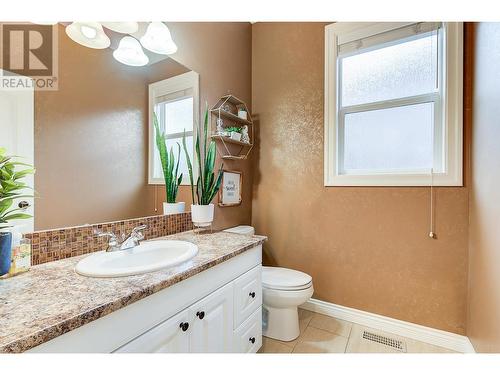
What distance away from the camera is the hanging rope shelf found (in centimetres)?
188

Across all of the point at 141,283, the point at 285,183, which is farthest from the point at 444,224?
the point at 141,283

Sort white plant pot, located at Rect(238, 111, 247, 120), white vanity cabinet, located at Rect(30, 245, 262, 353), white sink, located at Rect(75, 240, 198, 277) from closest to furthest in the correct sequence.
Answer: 1. white vanity cabinet, located at Rect(30, 245, 262, 353)
2. white sink, located at Rect(75, 240, 198, 277)
3. white plant pot, located at Rect(238, 111, 247, 120)

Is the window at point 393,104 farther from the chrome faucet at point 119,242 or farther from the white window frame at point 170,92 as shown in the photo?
the chrome faucet at point 119,242

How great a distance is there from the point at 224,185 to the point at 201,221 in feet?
1.70

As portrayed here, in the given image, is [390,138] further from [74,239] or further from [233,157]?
[74,239]

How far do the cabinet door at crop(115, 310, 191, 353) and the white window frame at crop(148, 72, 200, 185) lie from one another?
82cm

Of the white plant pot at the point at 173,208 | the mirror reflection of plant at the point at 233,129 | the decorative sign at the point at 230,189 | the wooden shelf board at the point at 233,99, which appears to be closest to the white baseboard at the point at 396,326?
the decorative sign at the point at 230,189

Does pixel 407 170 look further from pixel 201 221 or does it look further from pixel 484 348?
pixel 201 221

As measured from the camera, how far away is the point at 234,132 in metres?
1.95

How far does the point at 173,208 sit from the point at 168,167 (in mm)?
282

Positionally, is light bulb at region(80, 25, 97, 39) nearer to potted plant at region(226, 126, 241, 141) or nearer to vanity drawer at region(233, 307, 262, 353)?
potted plant at region(226, 126, 241, 141)

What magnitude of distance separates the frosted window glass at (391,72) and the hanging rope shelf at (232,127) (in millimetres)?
900

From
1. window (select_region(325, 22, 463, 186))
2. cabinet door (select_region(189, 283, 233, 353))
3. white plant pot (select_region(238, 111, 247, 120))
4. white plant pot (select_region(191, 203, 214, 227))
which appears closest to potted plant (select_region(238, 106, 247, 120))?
white plant pot (select_region(238, 111, 247, 120))

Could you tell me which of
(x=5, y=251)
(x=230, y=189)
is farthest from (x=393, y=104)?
(x=5, y=251)
